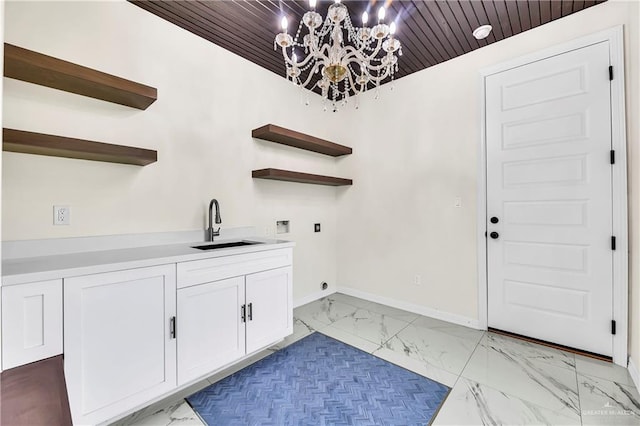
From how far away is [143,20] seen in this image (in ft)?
6.93

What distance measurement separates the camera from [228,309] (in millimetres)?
1969

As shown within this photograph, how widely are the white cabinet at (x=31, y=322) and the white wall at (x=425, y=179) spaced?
292 centimetres

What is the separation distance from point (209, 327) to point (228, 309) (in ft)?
0.54

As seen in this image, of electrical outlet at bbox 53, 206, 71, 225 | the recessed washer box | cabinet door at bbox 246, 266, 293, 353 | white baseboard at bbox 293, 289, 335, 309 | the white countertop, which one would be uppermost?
electrical outlet at bbox 53, 206, 71, 225

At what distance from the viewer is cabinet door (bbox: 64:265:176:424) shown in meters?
1.38

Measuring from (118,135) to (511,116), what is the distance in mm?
3268

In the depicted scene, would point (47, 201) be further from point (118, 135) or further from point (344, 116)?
point (344, 116)

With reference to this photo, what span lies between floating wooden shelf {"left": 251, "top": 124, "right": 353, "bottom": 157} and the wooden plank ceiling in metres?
0.75

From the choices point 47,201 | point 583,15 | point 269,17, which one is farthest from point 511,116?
point 47,201

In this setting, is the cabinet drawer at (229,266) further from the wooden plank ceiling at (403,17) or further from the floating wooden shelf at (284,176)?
the wooden plank ceiling at (403,17)

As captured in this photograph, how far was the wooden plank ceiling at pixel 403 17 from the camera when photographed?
2.09 meters

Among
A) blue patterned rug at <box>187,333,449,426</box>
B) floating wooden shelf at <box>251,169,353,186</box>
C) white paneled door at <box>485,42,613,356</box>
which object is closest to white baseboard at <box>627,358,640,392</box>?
white paneled door at <box>485,42,613,356</box>

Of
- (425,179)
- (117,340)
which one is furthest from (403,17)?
(117,340)

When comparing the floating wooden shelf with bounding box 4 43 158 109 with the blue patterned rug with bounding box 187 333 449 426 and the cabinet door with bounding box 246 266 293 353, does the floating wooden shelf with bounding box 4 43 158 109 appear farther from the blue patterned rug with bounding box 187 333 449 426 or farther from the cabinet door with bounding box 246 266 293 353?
the blue patterned rug with bounding box 187 333 449 426
